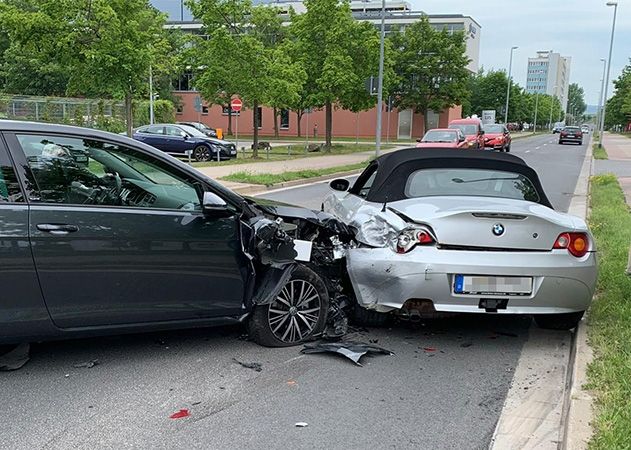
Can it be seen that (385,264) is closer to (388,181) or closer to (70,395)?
(388,181)

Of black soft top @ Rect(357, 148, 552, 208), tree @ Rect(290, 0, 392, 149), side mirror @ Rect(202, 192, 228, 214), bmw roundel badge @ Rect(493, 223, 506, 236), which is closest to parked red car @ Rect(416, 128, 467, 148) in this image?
tree @ Rect(290, 0, 392, 149)

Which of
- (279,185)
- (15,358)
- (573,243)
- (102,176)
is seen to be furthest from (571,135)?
(15,358)

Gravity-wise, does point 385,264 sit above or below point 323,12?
below

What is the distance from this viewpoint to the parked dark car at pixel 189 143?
980 inches

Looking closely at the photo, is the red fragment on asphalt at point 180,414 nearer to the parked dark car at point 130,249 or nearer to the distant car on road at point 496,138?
the parked dark car at point 130,249

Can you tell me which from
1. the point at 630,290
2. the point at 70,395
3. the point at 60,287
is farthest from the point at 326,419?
the point at 630,290

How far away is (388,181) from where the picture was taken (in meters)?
5.41

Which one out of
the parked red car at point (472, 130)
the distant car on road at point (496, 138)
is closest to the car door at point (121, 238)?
the parked red car at point (472, 130)

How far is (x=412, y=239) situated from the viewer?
4508 mm

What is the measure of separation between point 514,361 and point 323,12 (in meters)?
28.0

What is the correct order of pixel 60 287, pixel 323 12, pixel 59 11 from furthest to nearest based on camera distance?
pixel 323 12 → pixel 59 11 → pixel 60 287

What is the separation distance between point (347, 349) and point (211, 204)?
1.49m

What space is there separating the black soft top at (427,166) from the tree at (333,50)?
24.7 m

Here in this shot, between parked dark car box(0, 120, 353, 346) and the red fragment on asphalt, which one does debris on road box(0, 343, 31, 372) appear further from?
the red fragment on asphalt
